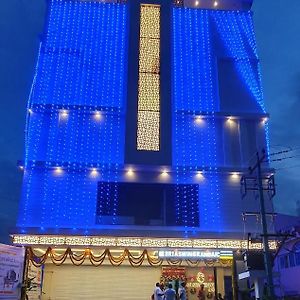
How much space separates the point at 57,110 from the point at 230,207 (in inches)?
424

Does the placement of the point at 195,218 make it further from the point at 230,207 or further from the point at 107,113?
the point at 107,113

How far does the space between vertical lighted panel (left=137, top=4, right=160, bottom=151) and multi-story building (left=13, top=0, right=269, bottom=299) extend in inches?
2.4

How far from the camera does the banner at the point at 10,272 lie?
A: 13.5 metres

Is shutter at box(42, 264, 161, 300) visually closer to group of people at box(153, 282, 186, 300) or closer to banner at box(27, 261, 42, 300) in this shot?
banner at box(27, 261, 42, 300)

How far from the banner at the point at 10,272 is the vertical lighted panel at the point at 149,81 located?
911 centimetres

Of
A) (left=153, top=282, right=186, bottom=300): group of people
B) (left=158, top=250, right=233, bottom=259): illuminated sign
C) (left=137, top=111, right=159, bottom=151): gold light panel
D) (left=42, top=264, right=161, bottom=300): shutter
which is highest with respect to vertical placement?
(left=137, top=111, right=159, bottom=151): gold light panel

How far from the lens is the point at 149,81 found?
76.3 feet

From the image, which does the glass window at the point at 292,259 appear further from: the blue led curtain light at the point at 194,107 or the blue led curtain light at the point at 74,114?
the blue led curtain light at the point at 74,114

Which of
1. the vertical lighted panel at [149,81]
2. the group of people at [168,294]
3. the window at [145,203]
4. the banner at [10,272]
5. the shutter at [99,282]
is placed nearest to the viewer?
the banner at [10,272]

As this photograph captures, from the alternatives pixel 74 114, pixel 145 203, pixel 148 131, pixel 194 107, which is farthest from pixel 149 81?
pixel 145 203

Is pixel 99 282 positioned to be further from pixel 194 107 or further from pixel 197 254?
pixel 194 107

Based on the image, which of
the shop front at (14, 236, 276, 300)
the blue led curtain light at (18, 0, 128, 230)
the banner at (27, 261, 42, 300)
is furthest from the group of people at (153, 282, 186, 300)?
the blue led curtain light at (18, 0, 128, 230)

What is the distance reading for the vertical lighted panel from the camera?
72.2ft

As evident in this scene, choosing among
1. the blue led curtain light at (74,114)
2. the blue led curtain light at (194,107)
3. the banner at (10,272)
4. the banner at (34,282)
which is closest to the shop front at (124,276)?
the banner at (34,282)
